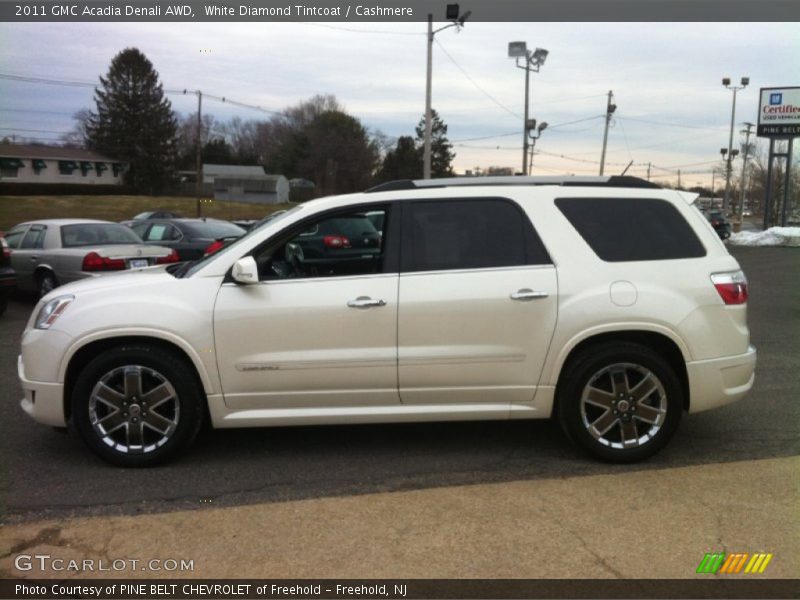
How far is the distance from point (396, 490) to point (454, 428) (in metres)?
1.26

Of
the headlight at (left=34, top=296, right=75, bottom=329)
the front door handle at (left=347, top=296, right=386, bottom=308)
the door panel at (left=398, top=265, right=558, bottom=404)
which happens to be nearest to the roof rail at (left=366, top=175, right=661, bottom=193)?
the door panel at (left=398, top=265, right=558, bottom=404)

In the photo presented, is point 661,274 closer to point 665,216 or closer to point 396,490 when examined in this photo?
point 665,216

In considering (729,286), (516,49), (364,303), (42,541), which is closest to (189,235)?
(364,303)

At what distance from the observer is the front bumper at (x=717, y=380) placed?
4492 mm

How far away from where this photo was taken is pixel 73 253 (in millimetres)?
10820

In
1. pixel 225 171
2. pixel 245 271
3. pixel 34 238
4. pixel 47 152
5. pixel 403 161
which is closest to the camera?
pixel 245 271

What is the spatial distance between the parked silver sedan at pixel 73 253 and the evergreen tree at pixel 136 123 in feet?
244

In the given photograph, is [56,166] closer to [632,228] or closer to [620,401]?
[632,228]

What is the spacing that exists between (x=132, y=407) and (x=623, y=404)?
3166 millimetres

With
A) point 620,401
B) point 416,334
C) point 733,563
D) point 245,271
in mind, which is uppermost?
point 245,271

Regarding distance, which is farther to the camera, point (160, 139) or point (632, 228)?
point (160, 139)

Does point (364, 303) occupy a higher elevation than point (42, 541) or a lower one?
higher

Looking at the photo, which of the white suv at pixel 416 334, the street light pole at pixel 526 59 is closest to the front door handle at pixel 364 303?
the white suv at pixel 416 334

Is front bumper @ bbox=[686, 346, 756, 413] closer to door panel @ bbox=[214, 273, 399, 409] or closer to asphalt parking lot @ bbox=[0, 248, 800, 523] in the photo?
asphalt parking lot @ bbox=[0, 248, 800, 523]
